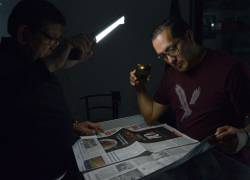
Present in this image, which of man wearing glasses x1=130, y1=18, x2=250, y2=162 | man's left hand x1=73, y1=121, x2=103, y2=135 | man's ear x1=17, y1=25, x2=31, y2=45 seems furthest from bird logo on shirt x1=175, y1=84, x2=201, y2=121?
man's ear x1=17, y1=25, x2=31, y2=45

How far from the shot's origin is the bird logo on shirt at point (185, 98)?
1.32 metres

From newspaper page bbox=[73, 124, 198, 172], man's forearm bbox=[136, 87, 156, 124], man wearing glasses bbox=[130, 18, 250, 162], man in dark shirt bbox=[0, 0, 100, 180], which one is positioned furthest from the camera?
man's forearm bbox=[136, 87, 156, 124]

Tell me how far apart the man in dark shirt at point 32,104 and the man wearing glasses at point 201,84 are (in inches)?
24.5

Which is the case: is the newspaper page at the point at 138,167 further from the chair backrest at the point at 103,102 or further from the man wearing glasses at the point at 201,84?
the chair backrest at the point at 103,102

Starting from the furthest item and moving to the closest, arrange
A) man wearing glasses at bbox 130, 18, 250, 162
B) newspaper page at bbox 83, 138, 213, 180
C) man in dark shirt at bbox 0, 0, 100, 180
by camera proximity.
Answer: man wearing glasses at bbox 130, 18, 250, 162 → newspaper page at bbox 83, 138, 213, 180 → man in dark shirt at bbox 0, 0, 100, 180

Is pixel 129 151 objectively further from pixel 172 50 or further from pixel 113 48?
pixel 113 48

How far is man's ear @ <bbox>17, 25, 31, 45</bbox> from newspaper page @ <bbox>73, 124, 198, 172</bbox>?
489mm

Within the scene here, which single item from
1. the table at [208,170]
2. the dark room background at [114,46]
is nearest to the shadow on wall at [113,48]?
the dark room background at [114,46]

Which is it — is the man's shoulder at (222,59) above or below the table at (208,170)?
above

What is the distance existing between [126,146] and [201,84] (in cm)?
51

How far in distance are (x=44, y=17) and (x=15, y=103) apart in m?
0.32

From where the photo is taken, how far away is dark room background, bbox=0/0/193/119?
2.38 meters

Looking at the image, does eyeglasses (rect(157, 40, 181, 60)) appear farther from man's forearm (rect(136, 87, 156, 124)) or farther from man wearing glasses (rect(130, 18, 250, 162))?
man's forearm (rect(136, 87, 156, 124))

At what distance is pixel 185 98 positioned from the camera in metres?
1.37
